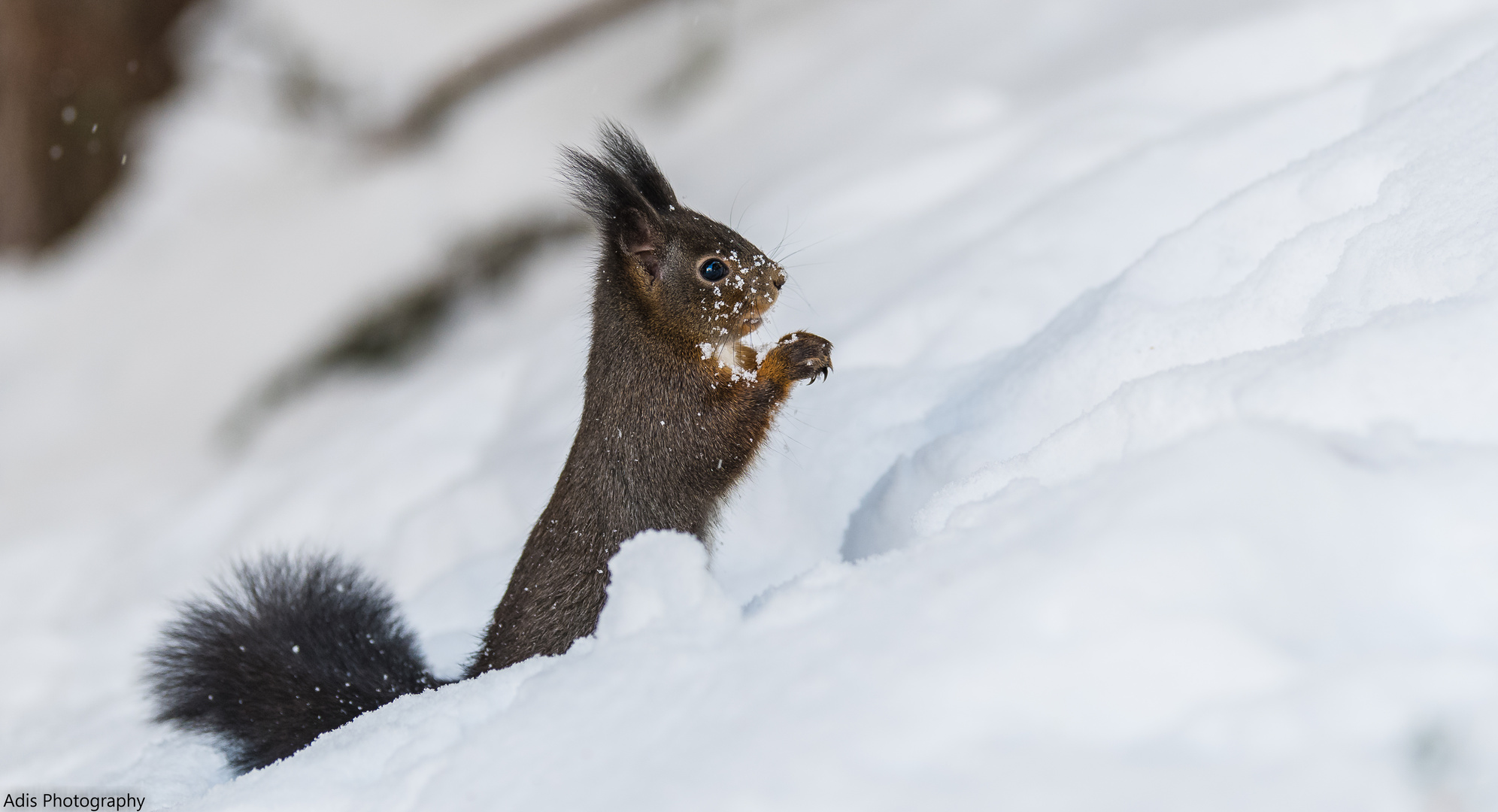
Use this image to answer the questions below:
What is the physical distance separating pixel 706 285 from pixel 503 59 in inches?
170

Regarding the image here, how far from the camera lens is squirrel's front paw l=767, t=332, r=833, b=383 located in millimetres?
2297

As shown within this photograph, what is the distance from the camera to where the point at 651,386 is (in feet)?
7.55

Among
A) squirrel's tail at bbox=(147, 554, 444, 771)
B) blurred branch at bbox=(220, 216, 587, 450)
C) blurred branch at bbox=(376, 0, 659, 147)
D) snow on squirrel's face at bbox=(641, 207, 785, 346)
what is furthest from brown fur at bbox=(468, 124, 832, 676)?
blurred branch at bbox=(376, 0, 659, 147)

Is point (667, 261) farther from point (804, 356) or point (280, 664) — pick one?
point (280, 664)

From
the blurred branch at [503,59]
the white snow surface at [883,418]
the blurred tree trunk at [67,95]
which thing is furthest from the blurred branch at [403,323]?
the blurred tree trunk at [67,95]

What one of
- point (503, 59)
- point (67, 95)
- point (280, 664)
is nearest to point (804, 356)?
point (280, 664)

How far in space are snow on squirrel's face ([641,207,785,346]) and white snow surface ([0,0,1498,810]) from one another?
37 centimetres

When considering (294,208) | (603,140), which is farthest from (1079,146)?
(294,208)

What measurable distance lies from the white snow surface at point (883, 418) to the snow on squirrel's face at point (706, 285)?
37cm

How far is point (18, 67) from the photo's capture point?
6285mm

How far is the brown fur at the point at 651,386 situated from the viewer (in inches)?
88.1

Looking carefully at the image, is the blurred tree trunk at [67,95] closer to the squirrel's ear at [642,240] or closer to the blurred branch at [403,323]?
the blurred branch at [403,323]

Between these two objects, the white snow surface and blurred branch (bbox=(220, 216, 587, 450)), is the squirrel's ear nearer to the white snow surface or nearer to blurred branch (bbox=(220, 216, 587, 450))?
the white snow surface

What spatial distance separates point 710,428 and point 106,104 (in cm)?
588
